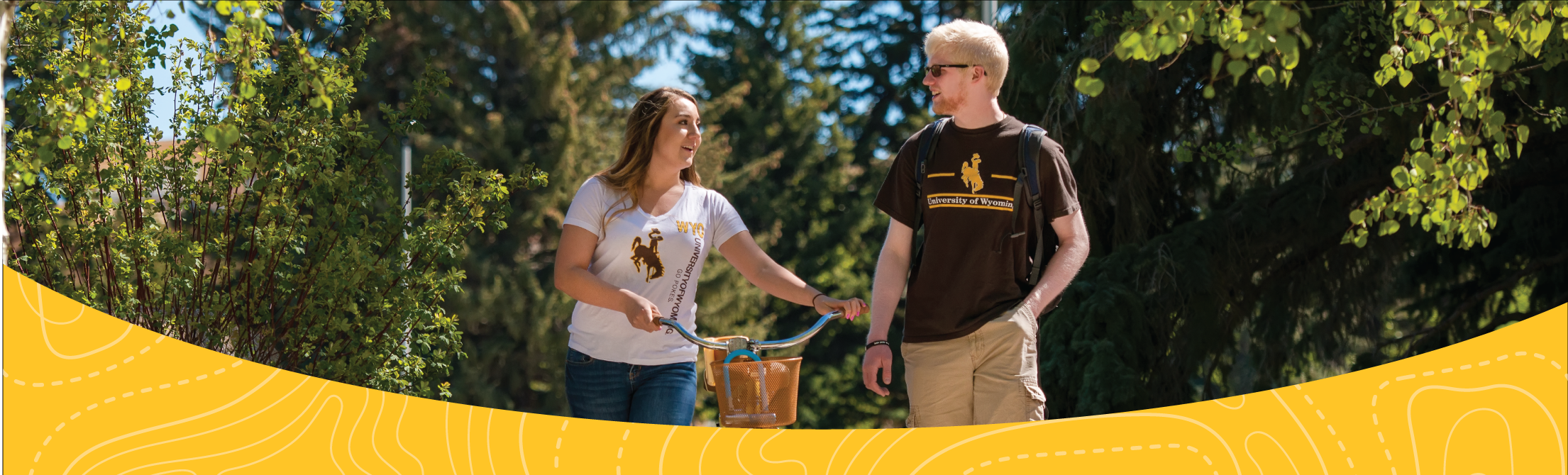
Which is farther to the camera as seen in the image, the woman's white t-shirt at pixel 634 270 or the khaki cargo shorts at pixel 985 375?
the woman's white t-shirt at pixel 634 270

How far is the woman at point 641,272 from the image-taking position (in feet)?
12.3

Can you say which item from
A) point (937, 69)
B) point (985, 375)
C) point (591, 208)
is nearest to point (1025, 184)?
point (937, 69)

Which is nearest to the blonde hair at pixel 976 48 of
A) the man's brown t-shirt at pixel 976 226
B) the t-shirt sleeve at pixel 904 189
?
the man's brown t-shirt at pixel 976 226

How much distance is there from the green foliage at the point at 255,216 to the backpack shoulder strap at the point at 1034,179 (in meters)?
2.20

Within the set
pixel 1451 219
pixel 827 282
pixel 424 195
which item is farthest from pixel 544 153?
pixel 1451 219

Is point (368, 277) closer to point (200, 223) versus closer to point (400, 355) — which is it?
point (400, 355)

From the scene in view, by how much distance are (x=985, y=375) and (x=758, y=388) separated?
2.20ft

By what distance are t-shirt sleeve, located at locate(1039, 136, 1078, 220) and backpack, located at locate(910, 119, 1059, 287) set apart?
0.06 ft

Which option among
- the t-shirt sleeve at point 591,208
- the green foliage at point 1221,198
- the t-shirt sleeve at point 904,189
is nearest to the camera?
the t-shirt sleeve at point 904,189

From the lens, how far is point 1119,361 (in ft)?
21.4

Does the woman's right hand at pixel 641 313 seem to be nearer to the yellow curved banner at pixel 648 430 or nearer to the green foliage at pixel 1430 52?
the yellow curved banner at pixel 648 430

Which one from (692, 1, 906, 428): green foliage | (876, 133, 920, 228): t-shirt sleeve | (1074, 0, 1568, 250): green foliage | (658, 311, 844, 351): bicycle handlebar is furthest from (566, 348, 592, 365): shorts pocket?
(692, 1, 906, 428): green foliage

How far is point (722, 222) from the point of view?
410cm

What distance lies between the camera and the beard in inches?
137
